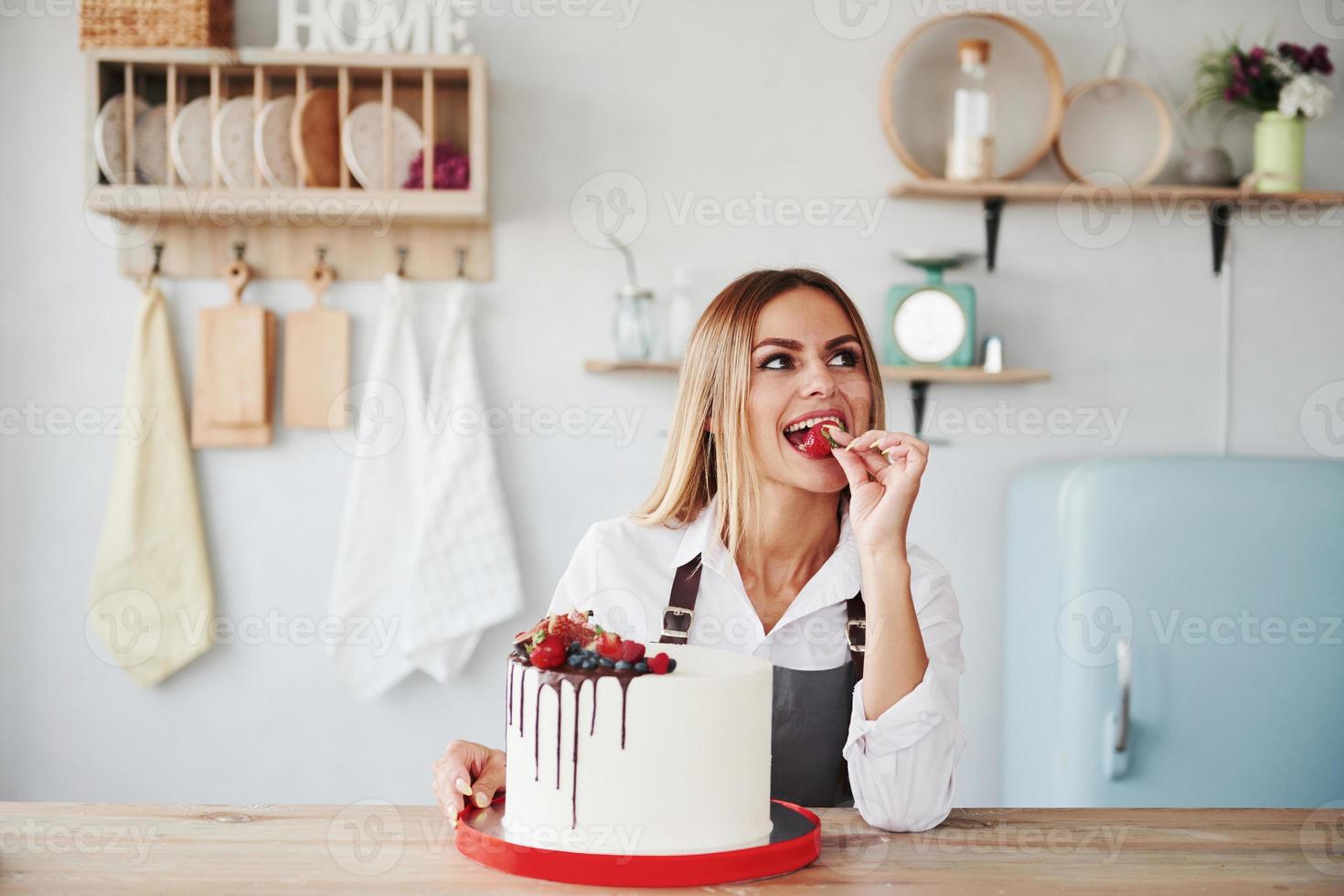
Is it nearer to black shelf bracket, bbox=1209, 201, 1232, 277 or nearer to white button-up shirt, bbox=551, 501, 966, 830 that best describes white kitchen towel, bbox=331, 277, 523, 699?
white button-up shirt, bbox=551, 501, 966, 830

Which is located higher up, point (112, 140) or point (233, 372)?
point (112, 140)

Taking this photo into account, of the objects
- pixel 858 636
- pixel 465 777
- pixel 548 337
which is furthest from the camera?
pixel 548 337

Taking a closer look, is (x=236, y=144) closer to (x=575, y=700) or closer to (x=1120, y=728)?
(x=575, y=700)

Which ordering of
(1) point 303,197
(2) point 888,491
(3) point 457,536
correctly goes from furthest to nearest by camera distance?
(3) point 457,536
(1) point 303,197
(2) point 888,491

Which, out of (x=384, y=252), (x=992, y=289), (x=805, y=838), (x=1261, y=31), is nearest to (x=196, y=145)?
(x=384, y=252)

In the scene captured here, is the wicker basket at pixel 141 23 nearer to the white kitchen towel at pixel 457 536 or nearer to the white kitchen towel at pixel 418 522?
the white kitchen towel at pixel 418 522

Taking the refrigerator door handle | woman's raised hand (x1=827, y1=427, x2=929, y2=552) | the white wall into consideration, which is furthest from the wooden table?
the white wall

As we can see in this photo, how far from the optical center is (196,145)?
8.29ft

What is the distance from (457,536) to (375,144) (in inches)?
33.2

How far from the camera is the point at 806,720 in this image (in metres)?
1.67

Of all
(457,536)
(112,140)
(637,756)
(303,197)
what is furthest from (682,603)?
(112,140)

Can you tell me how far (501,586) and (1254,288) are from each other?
1.87 metres

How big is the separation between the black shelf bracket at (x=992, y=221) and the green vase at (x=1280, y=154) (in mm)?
557

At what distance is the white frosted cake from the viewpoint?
3.73ft
